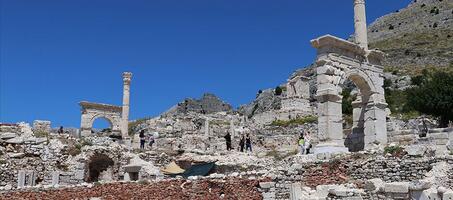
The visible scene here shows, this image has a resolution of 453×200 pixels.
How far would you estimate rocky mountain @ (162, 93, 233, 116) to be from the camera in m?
85.1

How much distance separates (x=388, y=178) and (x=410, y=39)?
96857mm

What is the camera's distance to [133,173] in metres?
24.8

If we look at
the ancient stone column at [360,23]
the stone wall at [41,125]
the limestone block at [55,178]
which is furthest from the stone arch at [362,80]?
the stone wall at [41,125]

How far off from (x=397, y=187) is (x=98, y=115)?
38768 mm

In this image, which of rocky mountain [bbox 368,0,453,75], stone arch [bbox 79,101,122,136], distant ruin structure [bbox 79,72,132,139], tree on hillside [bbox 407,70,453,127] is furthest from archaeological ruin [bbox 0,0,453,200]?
rocky mountain [bbox 368,0,453,75]

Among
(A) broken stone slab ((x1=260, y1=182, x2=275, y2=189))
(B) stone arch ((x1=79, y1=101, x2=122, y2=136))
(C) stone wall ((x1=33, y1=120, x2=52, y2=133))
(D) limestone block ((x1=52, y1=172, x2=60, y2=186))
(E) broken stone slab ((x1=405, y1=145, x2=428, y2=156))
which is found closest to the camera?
(E) broken stone slab ((x1=405, y1=145, x2=428, y2=156))

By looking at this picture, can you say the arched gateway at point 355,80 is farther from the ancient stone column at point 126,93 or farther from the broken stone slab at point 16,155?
the ancient stone column at point 126,93

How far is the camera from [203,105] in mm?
86875

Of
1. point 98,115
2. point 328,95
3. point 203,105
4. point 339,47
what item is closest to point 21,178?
point 328,95

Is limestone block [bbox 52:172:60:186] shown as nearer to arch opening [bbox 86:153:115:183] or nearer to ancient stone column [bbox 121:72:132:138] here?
arch opening [bbox 86:153:115:183]

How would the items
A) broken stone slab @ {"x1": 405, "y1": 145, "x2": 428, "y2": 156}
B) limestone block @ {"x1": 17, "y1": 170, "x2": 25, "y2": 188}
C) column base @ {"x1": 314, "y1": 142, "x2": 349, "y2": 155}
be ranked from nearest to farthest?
broken stone slab @ {"x1": 405, "y1": 145, "x2": 428, "y2": 156} → column base @ {"x1": 314, "y1": 142, "x2": 349, "y2": 155} → limestone block @ {"x1": 17, "y1": 170, "x2": 25, "y2": 188}

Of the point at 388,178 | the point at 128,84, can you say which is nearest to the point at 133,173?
the point at 388,178

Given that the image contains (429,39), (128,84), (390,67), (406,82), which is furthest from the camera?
(429,39)

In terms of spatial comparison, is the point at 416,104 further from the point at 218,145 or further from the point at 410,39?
the point at 410,39
